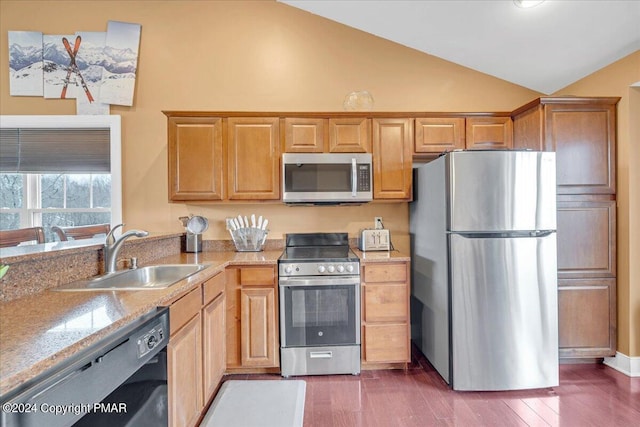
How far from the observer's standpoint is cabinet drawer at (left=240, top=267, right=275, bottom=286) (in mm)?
2453

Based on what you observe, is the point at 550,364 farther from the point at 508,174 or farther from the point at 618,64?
the point at 618,64

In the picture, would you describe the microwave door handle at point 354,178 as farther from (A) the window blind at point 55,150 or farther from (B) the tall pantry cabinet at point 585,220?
(A) the window blind at point 55,150

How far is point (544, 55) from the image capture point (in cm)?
271

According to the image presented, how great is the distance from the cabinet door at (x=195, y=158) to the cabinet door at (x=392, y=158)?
135 cm

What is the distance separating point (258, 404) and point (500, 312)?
1.77 metres

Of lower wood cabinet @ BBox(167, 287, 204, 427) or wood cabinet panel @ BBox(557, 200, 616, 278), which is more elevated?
wood cabinet panel @ BBox(557, 200, 616, 278)

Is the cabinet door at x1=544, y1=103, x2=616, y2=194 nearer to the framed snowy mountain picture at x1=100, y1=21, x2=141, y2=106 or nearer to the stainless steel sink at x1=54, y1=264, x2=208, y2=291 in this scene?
the stainless steel sink at x1=54, y1=264, x2=208, y2=291

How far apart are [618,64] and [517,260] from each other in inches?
71.8

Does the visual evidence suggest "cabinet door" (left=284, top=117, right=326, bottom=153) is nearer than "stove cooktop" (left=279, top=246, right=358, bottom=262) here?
No

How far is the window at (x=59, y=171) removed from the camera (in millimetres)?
2977

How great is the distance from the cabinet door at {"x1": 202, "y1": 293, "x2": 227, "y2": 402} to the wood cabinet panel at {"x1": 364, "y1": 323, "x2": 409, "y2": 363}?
1087 millimetres

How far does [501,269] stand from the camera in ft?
7.22

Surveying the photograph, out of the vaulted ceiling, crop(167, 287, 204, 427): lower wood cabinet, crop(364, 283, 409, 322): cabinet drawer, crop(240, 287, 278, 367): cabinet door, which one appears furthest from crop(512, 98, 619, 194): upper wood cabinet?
crop(167, 287, 204, 427): lower wood cabinet

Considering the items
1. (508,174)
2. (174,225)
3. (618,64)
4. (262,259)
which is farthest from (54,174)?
(618,64)
